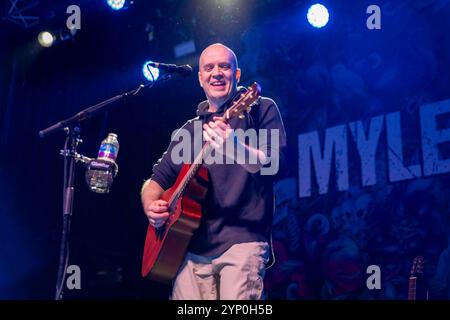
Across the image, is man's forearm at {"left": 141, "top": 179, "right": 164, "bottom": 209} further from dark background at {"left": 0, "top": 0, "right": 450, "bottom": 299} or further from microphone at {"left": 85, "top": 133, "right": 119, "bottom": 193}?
dark background at {"left": 0, "top": 0, "right": 450, "bottom": 299}

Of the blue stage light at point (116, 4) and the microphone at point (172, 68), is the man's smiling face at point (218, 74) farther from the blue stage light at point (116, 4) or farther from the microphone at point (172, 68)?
the blue stage light at point (116, 4)

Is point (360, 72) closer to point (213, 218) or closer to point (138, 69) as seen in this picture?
point (138, 69)

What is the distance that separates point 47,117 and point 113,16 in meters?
1.60

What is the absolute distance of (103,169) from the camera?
4465mm

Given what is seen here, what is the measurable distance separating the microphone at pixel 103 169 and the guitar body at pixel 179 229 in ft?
4.31

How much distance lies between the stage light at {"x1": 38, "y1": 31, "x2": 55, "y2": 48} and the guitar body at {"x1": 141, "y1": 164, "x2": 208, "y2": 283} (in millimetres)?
4374

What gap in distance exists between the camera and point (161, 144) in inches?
291

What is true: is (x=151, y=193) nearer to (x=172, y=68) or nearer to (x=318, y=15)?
(x=172, y=68)

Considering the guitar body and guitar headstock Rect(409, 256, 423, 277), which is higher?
the guitar body

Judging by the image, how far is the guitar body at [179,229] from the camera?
316cm

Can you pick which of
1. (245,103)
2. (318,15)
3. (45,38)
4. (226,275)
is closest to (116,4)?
(45,38)

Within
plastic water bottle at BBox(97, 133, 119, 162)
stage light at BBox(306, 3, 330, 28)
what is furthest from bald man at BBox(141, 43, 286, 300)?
stage light at BBox(306, 3, 330, 28)

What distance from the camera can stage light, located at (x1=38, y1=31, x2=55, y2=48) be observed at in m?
6.83
